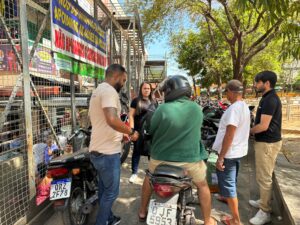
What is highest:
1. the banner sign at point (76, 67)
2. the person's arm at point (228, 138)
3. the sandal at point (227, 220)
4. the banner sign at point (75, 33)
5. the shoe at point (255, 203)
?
the banner sign at point (75, 33)

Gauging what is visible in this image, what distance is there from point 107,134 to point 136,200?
5.81 ft

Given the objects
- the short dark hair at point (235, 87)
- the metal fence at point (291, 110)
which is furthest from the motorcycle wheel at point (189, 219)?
the metal fence at point (291, 110)

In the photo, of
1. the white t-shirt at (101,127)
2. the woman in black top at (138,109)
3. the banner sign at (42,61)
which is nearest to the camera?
the white t-shirt at (101,127)

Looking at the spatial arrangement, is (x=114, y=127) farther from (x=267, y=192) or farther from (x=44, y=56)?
(x=267, y=192)

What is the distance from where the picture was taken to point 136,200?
4.39 meters

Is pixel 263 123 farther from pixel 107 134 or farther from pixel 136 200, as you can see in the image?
pixel 136 200

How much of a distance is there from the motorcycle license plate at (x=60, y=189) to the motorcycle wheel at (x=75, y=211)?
16 cm

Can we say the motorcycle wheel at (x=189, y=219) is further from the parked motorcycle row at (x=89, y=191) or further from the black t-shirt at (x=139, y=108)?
Answer: the black t-shirt at (x=139, y=108)

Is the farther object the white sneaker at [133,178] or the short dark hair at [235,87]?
the white sneaker at [133,178]

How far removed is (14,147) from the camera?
10.8ft

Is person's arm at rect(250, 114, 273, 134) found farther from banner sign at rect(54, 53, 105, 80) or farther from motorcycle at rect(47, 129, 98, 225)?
banner sign at rect(54, 53, 105, 80)

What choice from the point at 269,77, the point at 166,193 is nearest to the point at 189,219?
the point at 166,193

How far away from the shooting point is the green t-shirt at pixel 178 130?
2.78 metres

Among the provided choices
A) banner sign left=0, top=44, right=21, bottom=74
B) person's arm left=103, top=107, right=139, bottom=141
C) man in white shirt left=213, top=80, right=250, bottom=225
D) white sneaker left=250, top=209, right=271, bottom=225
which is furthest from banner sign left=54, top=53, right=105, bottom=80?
white sneaker left=250, top=209, right=271, bottom=225
